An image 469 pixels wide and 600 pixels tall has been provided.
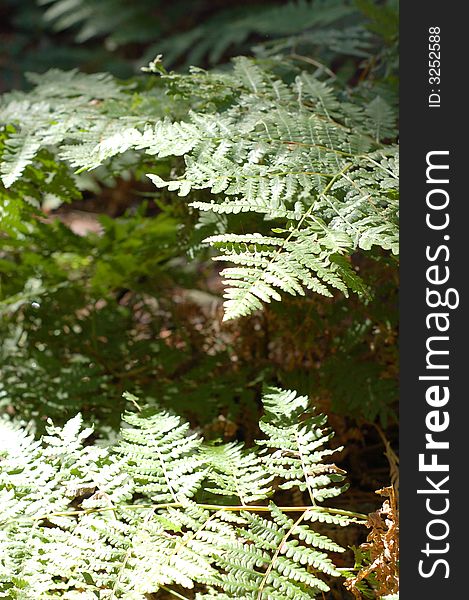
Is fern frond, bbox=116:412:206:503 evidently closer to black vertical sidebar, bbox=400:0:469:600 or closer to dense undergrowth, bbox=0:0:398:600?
dense undergrowth, bbox=0:0:398:600

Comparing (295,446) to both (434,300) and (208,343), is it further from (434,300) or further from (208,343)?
(208,343)

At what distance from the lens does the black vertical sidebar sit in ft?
4.58

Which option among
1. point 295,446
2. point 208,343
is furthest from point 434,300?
point 208,343

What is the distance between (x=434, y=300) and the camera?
1.53 m

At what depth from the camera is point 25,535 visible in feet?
4.38

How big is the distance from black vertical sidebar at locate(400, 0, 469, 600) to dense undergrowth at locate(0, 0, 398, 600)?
6cm

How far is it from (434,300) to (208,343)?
94cm

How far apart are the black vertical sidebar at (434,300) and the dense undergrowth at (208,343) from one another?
62mm

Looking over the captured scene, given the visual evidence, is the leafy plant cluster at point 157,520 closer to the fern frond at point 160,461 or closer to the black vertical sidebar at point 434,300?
the fern frond at point 160,461

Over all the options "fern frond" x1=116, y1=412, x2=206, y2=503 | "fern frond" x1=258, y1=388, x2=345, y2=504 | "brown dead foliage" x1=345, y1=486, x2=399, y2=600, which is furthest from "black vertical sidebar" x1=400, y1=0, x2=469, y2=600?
"fern frond" x1=116, y1=412, x2=206, y2=503

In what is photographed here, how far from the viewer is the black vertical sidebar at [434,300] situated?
1396 millimetres

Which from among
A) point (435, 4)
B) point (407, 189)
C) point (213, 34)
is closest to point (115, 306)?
point (407, 189)

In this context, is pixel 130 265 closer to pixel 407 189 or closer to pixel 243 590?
pixel 407 189

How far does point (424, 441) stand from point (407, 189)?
519 millimetres
